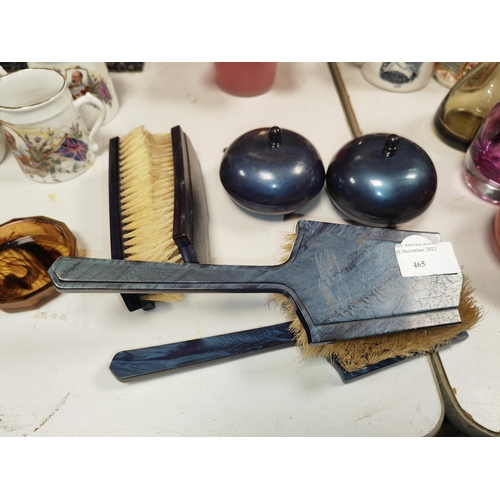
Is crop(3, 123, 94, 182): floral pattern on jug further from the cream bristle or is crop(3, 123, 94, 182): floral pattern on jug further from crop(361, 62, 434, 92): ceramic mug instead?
crop(361, 62, 434, 92): ceramic mug

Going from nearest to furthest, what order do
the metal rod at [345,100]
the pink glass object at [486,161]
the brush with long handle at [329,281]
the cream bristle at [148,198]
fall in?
the brush with long handle at [329,281] < the cream bristle at [148,198] < the pink glass object at [486,161] < the metal rod at [345,100]

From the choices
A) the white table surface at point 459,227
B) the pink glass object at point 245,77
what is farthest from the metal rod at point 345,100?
the pink glass object at point 245,77

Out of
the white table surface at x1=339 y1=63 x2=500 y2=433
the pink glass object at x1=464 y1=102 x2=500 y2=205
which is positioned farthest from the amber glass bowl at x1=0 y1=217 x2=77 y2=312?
the pink glass object at x1=464 y1=102 x2=500 y2=205

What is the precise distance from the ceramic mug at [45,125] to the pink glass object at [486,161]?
0.62 m

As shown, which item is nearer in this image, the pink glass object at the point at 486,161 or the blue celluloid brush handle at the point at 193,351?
the blue celluloid brush handle at the point at 193,351

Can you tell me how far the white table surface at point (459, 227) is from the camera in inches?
18.8

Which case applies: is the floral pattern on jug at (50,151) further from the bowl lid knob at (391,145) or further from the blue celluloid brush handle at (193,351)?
the bowl lid knob at (391,145)

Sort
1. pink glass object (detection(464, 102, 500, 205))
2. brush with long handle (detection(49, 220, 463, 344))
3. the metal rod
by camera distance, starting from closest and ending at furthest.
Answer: brush with long handle (detection(49, 220, 463, 344)) < pink glass object (detection(464, 102, 500, 205)) < the metal rod

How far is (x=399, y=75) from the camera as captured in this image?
2.70 ft

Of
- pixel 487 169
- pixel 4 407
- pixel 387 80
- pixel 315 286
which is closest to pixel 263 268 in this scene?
pixel 315 286

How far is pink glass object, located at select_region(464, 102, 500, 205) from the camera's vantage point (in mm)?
617

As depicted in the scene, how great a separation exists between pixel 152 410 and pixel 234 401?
0.10 meters

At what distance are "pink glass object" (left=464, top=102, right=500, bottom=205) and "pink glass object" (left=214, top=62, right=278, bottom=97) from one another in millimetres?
411

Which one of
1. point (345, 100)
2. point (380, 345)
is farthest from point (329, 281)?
point (345, 100)
